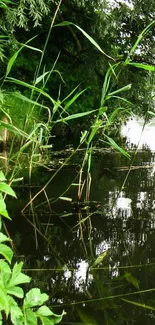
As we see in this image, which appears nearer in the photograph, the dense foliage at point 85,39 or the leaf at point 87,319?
the leaf at point 87,319

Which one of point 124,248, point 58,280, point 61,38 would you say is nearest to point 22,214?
point 124,248

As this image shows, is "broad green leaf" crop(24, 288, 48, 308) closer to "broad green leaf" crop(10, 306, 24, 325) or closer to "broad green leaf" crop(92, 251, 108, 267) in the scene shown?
"broad green leaf" crop(10, 306, 24, 325)

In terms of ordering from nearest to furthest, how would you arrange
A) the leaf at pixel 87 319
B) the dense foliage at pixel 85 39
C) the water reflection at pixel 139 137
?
the leaf at pixel 87 319
the dense foliage at pixel 85 39
the water reflection at pixel 139 137

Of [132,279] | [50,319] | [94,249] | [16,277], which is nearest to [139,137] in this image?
[94,249]

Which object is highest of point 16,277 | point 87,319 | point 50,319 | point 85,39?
point 85,39

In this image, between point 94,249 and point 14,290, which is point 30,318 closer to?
point 14,290

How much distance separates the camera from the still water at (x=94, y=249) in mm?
1575

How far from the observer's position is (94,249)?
2184 millimetres

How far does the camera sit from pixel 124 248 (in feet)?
7.22

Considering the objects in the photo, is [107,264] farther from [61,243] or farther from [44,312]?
[44,312]

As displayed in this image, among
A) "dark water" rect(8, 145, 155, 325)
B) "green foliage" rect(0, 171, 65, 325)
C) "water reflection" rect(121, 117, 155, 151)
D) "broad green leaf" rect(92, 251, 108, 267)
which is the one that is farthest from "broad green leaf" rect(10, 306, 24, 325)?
"water reflection" rect(121, 117, 155, 151)

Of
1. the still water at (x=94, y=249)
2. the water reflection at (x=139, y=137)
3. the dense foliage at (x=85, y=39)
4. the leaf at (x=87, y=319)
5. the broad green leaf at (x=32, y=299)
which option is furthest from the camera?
the water reflection at (x=139, y=137)

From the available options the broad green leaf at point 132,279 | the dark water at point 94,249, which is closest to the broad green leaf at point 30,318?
the dark water at point 94,249

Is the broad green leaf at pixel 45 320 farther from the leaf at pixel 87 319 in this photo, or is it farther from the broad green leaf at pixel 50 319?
the leaf at pixel 87 319
